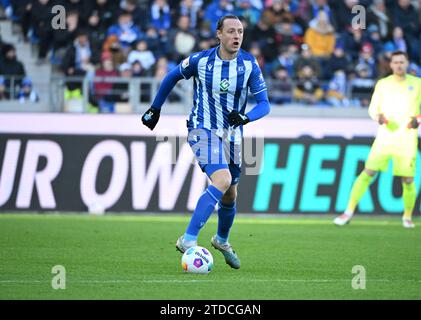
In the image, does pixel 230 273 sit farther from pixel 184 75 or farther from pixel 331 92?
pixel 331 92

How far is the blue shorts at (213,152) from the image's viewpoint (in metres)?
8.74

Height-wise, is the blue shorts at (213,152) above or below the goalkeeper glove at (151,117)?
below

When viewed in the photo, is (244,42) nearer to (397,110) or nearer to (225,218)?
(397,110)

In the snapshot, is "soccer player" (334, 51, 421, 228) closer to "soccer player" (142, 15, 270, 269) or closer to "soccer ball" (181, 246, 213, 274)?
"soccer player" (142, 15, 270, 269)

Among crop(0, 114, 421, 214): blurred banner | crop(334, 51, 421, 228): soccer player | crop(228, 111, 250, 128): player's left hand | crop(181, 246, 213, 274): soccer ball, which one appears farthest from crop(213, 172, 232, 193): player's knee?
crop(0, 114, 421, 214): blurred banner

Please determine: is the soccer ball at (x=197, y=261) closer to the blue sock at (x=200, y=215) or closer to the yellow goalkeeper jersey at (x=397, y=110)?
the blue sock at (x=200, y=215)

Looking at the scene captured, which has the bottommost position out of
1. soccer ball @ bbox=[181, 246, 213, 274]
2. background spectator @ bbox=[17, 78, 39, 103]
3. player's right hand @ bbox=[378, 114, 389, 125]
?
soccer ball @ bbox=[181, 246, 213, 274]

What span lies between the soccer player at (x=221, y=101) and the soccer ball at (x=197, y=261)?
52 cm

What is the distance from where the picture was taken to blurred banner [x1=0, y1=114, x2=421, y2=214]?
1547 centimetres

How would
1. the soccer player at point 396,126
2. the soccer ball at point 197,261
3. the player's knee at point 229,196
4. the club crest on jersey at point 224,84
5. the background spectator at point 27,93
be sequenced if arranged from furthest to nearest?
the background spectator at point 27,93, the soccer player at point 396,126, the player's knee at point 229,196, the club crest on jersey at point 224,84, the soccer ball at point 197,261

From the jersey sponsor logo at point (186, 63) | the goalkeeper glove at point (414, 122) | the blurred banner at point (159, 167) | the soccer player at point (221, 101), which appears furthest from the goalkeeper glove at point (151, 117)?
the blurred banner at point (159, 167)

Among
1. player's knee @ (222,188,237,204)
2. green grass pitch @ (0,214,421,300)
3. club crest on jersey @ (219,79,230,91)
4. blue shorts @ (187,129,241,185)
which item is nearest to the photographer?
green grass pitch @ (0,214,421,300)

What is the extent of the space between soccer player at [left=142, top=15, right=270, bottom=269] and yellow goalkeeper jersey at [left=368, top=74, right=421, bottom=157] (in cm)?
510

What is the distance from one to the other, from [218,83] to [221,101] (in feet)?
0.58
